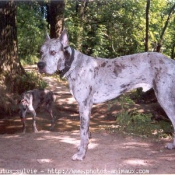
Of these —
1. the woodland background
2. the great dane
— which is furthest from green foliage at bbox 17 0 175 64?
the great dane

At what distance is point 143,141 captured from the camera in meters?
6.33

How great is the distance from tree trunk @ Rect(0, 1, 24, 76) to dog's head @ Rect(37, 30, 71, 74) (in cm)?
720

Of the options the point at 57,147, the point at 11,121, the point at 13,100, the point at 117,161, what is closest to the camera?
the point at 117,161

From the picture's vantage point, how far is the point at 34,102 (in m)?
9.61

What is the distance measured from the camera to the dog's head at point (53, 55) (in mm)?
4680

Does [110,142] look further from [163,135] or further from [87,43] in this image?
[87,43]

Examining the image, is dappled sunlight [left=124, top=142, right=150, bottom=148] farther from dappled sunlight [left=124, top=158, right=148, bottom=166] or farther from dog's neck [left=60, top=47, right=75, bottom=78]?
dog's neck [left=60, top=47, right=75, bottom=78]

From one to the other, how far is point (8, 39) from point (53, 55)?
751cm

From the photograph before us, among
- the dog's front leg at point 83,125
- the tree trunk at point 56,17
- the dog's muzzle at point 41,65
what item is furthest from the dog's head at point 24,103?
the tree trunk at point 56,17

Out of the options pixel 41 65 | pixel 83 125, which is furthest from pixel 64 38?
pixel 83 125

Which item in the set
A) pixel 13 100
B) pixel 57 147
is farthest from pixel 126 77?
pixel 13 100

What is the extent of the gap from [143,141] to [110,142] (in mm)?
765

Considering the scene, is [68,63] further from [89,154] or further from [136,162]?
[136,162]

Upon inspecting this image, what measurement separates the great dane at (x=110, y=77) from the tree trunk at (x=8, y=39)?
701 cm
